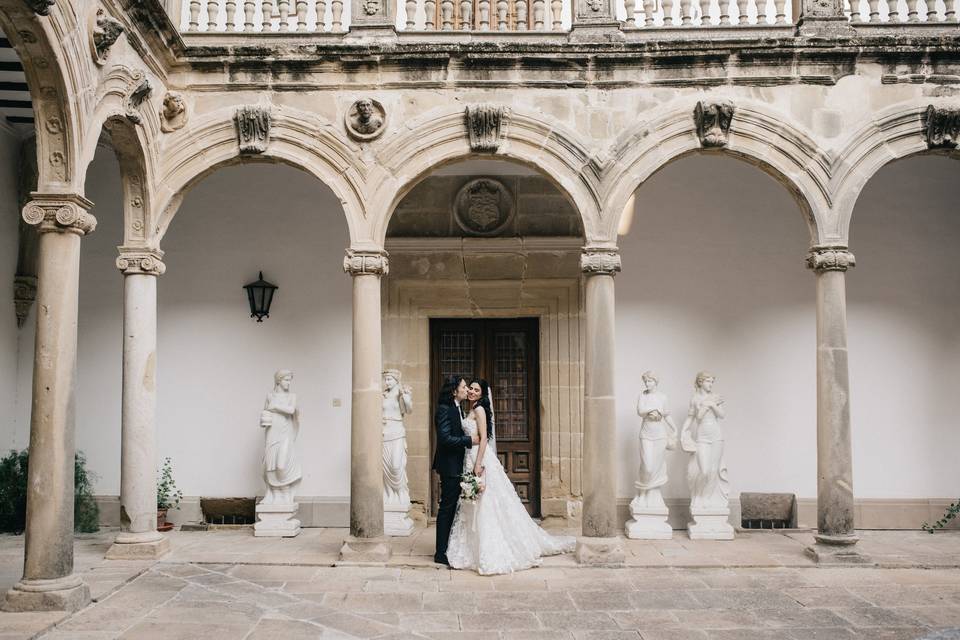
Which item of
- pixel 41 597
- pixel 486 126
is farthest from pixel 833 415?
pixel 41 597

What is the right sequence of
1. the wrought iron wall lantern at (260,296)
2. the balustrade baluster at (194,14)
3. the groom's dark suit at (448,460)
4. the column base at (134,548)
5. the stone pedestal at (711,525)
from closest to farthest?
the groom's dark suit at (448,460)
the column base at (134,548)
the balustrade baluster at (194,14)
the stone pedestal at (711,525)
the wrought iron wall lantern at (260,296)

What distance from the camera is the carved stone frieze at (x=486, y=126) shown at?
7512 millimetres

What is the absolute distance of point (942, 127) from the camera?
7.58 m

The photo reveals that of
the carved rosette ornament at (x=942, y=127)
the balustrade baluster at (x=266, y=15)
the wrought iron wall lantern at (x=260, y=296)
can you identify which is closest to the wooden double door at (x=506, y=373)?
the wrought iron wall lantern at (x=260, y=296)

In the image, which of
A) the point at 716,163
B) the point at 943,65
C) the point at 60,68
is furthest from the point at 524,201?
the point at 60,68

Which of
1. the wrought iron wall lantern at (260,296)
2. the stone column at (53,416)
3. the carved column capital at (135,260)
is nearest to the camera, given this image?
the stone column at (53,416)

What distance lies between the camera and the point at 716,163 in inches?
372

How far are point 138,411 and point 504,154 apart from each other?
4.17m

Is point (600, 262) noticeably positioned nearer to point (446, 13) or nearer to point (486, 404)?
point (486, 404)

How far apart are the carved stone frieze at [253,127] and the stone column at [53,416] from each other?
199 centimetres

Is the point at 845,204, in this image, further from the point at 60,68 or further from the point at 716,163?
the point at 60,68

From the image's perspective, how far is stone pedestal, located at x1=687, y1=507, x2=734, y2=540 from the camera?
8406 mm

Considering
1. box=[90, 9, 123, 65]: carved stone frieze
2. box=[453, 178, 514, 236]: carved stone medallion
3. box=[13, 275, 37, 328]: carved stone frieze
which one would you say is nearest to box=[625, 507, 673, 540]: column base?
Answer: box=[453, 178, 514, 236]: carved stone medallion

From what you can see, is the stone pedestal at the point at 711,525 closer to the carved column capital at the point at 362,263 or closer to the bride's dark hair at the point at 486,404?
the bride's dark hair at the point at 486,404
